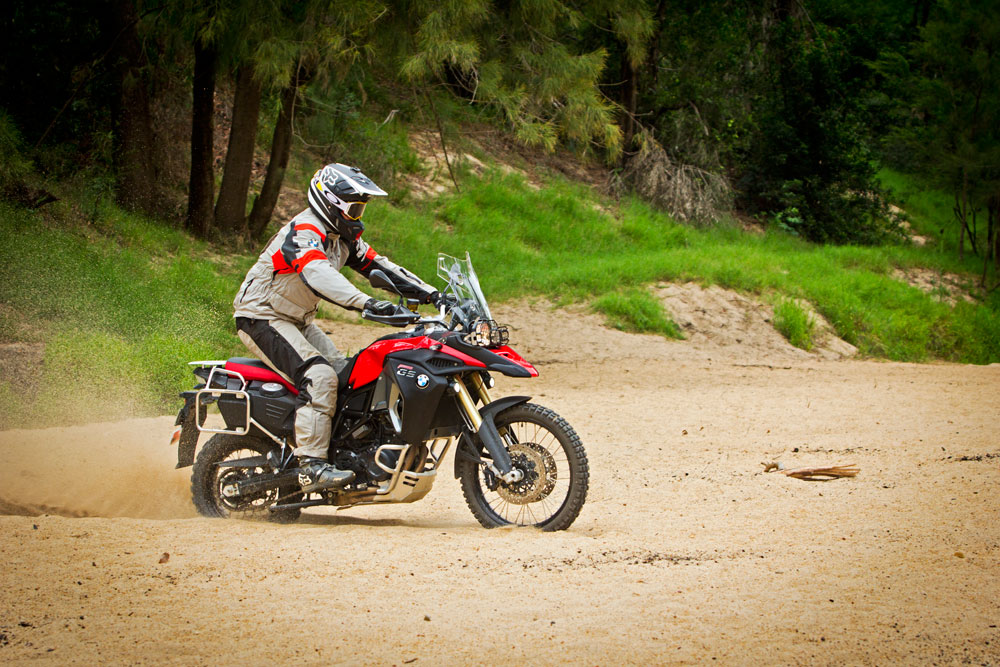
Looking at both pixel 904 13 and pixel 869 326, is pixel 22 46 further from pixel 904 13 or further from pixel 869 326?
pixel 904 13

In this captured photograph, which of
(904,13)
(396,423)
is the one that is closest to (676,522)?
(396,423)

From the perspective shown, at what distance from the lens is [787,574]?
446 cm

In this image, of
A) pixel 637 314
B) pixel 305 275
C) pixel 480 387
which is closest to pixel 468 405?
pixel 480 387

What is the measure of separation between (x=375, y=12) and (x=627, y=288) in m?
6.87

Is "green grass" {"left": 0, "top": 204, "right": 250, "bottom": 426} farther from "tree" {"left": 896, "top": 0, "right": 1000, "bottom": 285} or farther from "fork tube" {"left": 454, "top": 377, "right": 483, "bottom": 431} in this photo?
"tree" {"left": 896, "top": 0, "right": 1000, "bottom": 285}

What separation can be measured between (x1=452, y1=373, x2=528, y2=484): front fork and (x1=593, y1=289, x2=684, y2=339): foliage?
30.9ft

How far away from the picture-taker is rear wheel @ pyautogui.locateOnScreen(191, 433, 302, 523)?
5.83 metres

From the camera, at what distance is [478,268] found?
54.9ft

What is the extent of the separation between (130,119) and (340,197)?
398 inches

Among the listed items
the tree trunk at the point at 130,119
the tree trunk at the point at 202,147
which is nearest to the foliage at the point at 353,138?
the tree trunk at the point at 202,147

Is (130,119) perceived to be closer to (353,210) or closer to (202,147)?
(202,147)

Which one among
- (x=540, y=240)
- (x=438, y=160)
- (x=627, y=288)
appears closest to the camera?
(x=627, y=288)

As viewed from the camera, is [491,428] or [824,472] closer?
[491,428]

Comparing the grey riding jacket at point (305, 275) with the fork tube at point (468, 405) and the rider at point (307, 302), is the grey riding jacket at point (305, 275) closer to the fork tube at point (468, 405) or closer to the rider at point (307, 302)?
the rider at point (307, 302)
